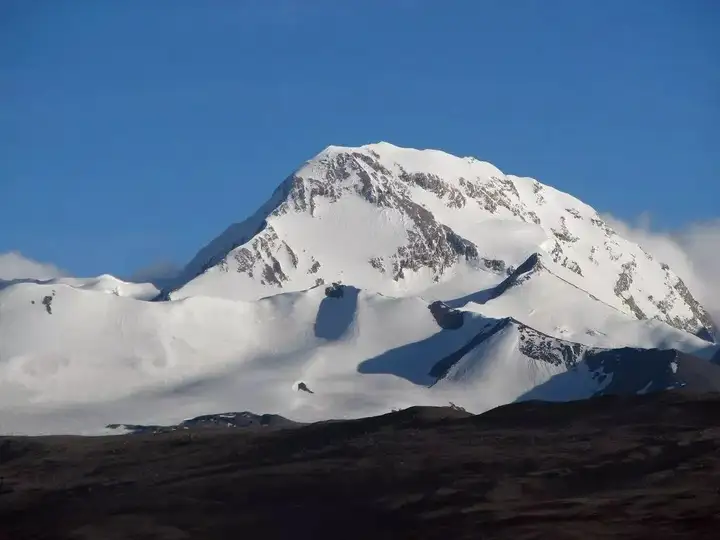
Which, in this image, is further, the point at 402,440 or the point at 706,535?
the point at 402,440

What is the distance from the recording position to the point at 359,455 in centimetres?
16388

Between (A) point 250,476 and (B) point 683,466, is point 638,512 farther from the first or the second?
(A) point 250,476

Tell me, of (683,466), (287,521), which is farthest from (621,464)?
(287,521)

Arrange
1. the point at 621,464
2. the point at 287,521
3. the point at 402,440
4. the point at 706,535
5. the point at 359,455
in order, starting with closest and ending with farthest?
the point at 706,535, the point at 287,521, the point at 621,464, the point at 359,455, the point at 402,440

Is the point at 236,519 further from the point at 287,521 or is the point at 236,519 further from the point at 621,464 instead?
the point at 621,464

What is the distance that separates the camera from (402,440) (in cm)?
17738

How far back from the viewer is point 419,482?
14188 cm

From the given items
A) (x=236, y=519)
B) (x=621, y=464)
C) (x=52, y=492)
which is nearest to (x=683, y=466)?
(x=621, y=464)

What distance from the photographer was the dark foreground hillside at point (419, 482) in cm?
11912

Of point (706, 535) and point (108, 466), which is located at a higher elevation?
point (108, 466)

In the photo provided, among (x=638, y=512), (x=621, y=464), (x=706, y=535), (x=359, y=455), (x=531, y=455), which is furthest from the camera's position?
(x=359, y=455)

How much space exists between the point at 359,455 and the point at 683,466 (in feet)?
136

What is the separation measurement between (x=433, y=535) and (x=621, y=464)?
109ft

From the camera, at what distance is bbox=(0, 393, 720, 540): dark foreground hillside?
119 meters
